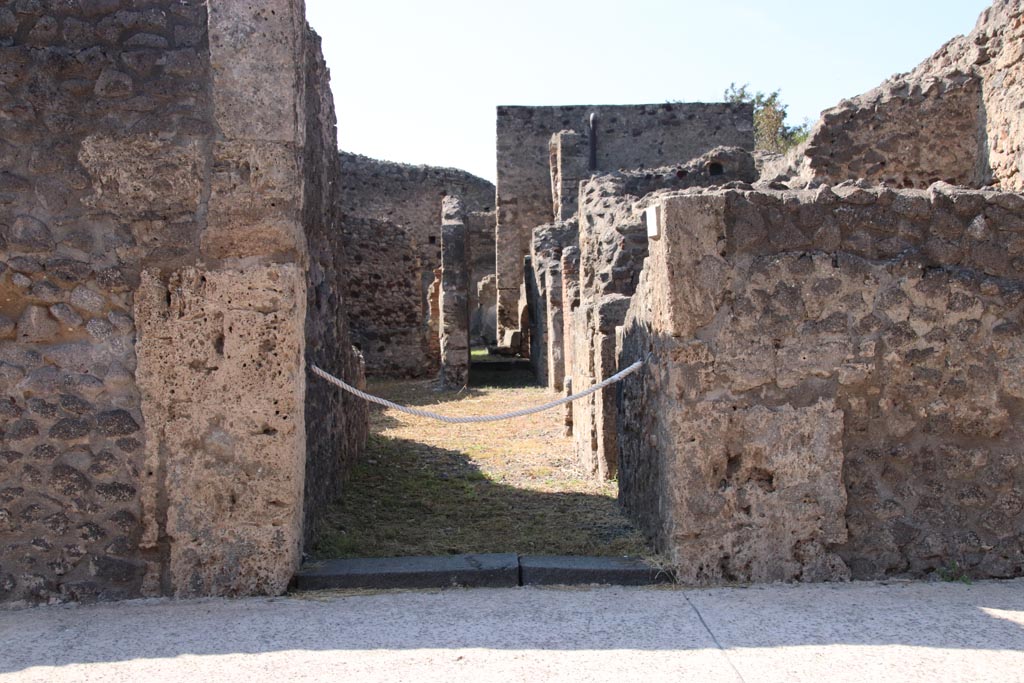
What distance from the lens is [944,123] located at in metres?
7.52

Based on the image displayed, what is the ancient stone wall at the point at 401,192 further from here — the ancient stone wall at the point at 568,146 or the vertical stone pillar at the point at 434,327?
the vertical stone pillar at the point at 434,327

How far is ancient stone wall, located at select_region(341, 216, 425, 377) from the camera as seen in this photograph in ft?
50.3

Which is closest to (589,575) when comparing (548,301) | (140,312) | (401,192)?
(140,312)

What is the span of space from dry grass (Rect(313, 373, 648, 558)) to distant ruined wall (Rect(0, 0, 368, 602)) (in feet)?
2.70

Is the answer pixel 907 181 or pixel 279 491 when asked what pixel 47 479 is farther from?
pixel 907 181

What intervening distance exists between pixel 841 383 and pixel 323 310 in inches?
114

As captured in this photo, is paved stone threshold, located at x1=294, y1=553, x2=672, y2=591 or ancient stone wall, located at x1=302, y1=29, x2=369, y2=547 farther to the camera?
ancient stone wall, located at x1=302, y1=29, x2=369, y2=547

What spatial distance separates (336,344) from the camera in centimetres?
575

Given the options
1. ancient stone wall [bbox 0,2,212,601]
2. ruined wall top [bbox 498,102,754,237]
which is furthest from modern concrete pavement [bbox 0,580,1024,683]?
ruined wall top [bbox 498,102,754,237]

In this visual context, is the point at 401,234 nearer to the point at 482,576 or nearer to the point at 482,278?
the point at 482,278

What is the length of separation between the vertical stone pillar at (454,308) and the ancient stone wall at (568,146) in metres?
2.91

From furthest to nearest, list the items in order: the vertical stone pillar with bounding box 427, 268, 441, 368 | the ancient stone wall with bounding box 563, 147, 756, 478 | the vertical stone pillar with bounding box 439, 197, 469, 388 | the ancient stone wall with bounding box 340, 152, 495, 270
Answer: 1. the ancient stone wall with bounding box 340, 152, 495, 270
2. the vertical stone pillar with bounding box 427, 268, 441, 368
3. the vertical stone pillar with bounding box 439, 197, 469, 388
4. the ancient stone wall with bounding box 563, 147, 756, 478

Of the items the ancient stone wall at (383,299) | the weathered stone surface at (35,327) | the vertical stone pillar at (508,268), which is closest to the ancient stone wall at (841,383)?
the weathered stone surface at (35,327)

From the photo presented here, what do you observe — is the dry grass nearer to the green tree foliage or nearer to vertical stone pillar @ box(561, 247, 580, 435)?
vertical stone pillar @ box(561, 247, 580, 435)
